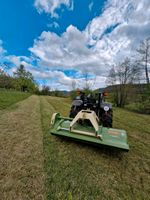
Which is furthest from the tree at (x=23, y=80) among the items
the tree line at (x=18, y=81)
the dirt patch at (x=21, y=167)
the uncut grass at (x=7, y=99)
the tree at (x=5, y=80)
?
the dirt patch at (x=21, y=167)

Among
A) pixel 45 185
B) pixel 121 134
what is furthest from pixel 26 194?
pixel 121 134

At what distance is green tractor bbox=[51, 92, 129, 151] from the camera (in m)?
2.42

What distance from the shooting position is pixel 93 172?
6.47ft

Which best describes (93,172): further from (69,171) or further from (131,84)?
(131,84)

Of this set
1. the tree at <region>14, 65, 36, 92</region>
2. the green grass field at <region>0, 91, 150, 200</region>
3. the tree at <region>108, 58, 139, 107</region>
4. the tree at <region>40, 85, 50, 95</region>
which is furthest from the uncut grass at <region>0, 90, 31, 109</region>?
the tree at <region>40, 85, 50, 95</region>

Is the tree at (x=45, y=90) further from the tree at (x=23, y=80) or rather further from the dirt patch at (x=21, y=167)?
the dirt patch at (x=21, y=167)

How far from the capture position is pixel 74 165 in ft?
6.94

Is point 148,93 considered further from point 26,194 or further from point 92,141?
point 26,194

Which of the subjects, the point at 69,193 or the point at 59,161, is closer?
the point at 69,193

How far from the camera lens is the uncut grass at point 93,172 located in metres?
1.58

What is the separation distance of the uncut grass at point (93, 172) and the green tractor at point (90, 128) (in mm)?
344

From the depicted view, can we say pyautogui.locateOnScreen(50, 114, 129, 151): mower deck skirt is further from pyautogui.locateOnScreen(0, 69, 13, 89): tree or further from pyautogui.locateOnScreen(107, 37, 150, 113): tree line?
pyautogui.locateOnScreen(0, 69, 13, 89): tree

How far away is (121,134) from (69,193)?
164 centimetres

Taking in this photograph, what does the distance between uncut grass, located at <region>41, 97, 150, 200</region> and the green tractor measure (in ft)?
1.13
